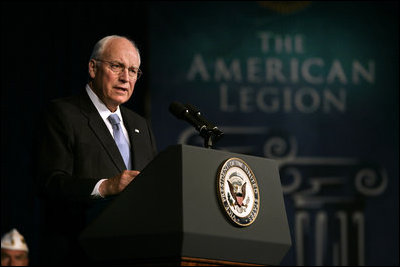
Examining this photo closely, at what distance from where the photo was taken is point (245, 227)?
179 cm

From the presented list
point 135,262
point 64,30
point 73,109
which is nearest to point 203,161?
point 135,262

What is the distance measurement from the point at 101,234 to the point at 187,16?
3281 millimetres

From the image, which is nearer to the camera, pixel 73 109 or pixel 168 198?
pixel 168 198

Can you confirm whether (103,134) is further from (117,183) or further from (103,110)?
(117,183)

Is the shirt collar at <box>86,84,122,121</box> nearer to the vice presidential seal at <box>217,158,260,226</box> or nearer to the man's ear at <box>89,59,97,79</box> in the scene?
the man's ear at <box>89,59,97,79</box>

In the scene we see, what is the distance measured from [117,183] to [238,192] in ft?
0.92

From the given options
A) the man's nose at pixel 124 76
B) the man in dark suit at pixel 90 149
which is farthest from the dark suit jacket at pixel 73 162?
the man's nose at pixel 124 76

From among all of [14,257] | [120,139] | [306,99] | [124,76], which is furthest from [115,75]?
[306,99]

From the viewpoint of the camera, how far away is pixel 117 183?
5.96 feet

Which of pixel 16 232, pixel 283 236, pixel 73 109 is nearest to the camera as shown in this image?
pixel 283 236

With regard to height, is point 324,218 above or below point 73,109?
below

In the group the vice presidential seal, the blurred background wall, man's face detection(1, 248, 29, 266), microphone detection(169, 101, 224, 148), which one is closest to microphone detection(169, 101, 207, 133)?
microphone detection(169, 101, 224, 148)

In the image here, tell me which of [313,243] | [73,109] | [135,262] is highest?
[73,109]

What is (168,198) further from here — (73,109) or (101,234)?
(73,109)
